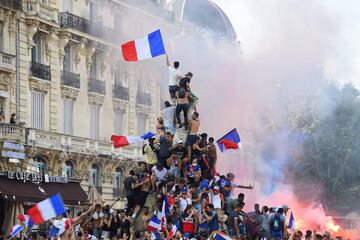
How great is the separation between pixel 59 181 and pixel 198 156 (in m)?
24.7

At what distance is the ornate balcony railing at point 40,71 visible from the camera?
216 ft

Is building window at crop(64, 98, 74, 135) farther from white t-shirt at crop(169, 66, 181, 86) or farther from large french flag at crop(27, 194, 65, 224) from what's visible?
large french flag at crop(27, 194, 65, 224)

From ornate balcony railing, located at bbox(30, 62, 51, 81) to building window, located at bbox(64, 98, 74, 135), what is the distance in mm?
2865

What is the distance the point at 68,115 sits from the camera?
6981cm

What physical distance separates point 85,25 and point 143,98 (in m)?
8.76

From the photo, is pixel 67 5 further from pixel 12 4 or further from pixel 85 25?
pixel 12 4

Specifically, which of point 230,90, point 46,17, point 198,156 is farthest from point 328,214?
point 198,156

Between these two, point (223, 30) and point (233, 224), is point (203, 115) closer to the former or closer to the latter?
point (223, 30)

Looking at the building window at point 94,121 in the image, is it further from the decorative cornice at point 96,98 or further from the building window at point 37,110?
the building window at point 37,110

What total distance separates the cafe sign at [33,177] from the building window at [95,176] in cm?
661

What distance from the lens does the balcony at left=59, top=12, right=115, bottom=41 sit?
227 feet

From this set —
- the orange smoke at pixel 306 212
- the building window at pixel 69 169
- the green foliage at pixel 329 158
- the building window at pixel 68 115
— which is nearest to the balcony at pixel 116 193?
the building window at pixel 69 169

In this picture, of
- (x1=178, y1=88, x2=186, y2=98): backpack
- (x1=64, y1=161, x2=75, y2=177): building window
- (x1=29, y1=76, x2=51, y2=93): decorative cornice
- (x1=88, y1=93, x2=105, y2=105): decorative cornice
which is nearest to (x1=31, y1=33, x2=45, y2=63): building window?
(x1=29, y1=76, x2=51, y2=93): decorative cornice

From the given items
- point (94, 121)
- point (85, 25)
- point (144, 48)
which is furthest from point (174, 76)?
point (94, 121)
